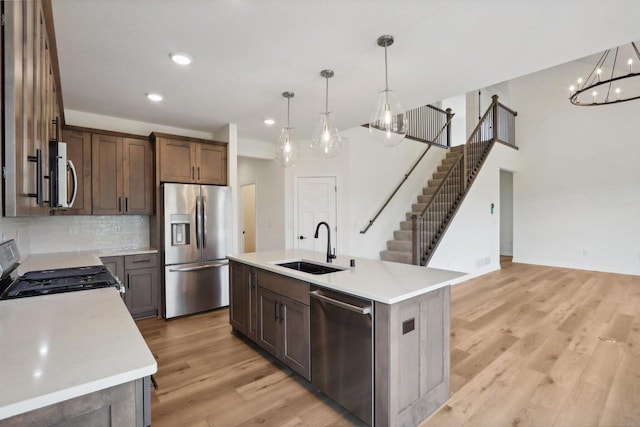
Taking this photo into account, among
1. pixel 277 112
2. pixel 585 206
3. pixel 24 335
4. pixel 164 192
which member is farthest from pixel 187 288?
pixel 585 206

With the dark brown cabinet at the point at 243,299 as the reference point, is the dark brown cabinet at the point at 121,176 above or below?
above

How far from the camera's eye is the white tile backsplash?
11.7 ft

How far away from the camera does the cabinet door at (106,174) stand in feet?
12.4

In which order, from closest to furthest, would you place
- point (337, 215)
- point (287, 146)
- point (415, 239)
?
point (287, 146) → point (415, 239) → point (337, 215)

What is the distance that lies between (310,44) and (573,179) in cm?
749

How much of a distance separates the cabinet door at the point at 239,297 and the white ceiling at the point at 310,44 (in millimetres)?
1920

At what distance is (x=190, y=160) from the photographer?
421 cm

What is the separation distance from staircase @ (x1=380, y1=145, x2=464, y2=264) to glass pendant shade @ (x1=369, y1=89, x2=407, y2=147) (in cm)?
306

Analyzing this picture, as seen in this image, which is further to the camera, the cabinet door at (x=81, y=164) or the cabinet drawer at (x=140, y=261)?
the cabinet drawer at (x=140, y=261)

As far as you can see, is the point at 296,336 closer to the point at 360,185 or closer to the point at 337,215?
the point at 337,215

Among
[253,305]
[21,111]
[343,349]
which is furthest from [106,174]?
[343,349]

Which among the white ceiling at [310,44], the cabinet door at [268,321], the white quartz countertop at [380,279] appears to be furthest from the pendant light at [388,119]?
the cabinet door at [268,321]

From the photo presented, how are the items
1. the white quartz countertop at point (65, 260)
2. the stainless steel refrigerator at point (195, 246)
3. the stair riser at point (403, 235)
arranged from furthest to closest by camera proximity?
the stair riser at point (403, 235) < the stainless steel refrigerator at point (195, 246) < the white quartz countertop at point (65, 260)

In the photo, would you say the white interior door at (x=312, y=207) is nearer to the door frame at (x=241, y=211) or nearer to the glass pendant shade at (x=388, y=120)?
the door frame at (x=241, y=211)
